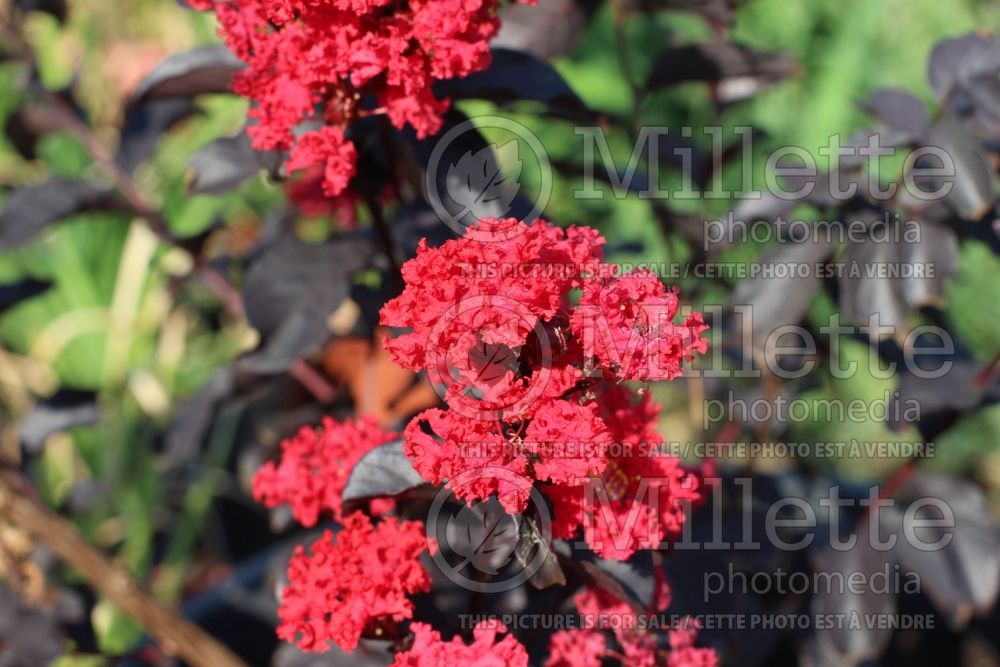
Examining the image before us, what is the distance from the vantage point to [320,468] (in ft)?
2.84

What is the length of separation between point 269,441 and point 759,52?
0.94 metres

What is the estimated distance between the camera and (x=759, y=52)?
1.27 metres

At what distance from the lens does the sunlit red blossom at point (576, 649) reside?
781 millimetres

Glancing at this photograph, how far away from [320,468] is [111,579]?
49 centimetres

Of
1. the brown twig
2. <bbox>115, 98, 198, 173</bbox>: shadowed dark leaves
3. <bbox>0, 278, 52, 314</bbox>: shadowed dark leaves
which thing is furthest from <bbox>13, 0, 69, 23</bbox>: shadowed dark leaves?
the brown twig

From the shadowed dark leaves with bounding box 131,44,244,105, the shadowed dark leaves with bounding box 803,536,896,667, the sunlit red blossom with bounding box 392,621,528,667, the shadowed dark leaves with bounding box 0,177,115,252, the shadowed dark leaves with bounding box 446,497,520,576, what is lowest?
the shadowed dark leaves with bounding box 803,536,896,667

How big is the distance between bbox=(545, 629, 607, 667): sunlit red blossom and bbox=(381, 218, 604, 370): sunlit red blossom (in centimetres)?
28

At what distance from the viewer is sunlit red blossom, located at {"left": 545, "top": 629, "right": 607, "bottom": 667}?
78cm

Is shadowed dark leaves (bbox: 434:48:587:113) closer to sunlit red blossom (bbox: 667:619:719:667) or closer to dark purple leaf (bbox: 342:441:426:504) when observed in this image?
dark purple leaf (bbox: 342:441:426:504)

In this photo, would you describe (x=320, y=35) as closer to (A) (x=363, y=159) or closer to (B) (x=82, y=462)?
(A) (x=363, y=159)

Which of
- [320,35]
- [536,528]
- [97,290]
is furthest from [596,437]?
[97,290]

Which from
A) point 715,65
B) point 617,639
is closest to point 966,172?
point 715,65

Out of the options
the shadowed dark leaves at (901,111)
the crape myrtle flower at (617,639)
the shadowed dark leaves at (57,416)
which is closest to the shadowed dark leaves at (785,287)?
the shadowed dark leaves at (901,111)

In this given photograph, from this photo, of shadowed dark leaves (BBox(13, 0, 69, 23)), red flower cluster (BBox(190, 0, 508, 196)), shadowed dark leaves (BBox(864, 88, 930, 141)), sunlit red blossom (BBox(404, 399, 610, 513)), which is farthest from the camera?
shadowed dark leaves (BBox(13, 0, 69, 23))
